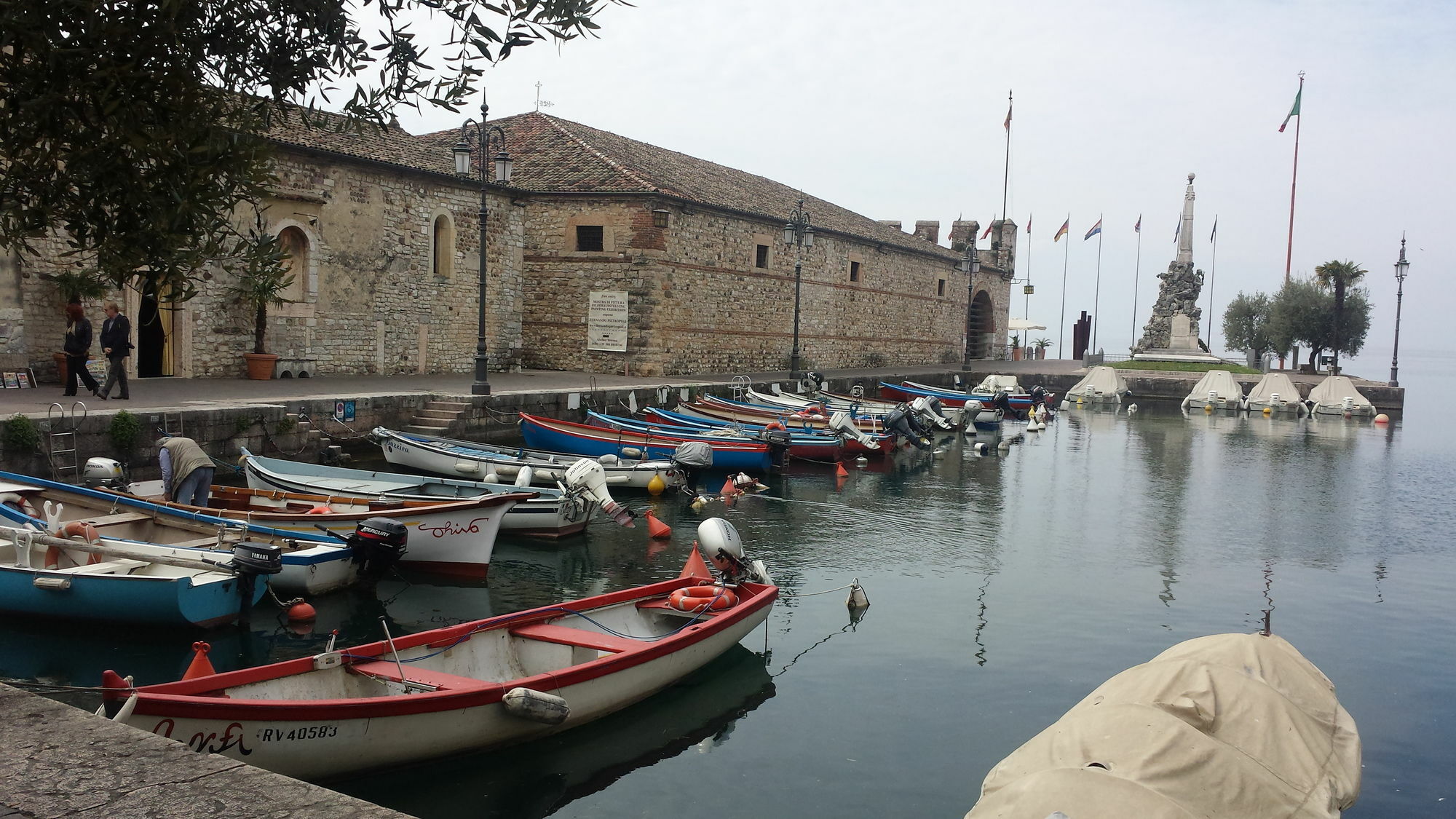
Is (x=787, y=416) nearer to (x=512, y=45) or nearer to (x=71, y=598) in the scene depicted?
(x=71, y=598)

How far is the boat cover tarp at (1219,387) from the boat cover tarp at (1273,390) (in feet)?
1.89

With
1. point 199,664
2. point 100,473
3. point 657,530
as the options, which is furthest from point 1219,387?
point 199,664

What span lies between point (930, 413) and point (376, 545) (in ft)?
61.5

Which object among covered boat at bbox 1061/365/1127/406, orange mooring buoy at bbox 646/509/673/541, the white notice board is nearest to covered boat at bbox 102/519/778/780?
orange mooring buoy at bbox 646/509/673/541

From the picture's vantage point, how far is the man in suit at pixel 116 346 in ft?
49.0

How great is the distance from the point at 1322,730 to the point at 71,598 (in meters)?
9.16

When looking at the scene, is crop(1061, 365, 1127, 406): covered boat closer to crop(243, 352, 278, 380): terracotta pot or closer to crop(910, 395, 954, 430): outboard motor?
crop(910, 395, 954, 430): outboard motor

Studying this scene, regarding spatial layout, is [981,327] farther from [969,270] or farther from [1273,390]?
[1273,390]

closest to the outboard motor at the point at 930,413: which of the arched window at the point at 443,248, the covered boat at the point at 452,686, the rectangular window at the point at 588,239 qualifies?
the rectangular window at the point at 588,239

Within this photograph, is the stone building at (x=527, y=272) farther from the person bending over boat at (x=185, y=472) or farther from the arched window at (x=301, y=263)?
the person bending over boat at (x=185, y=472)

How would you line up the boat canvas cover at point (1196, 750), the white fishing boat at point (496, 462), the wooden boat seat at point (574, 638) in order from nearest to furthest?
the boat canvas cover at point (1196, 750) < the wooden boat seat at point (574, 638) < the white fishing boat at point (496, 462)

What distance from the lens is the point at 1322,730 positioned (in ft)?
20.1

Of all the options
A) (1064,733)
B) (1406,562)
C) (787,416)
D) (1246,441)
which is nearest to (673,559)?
(1064,733)

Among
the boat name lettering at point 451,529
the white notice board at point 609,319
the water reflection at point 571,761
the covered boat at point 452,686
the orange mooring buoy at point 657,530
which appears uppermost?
the white notice board at point 609,319
